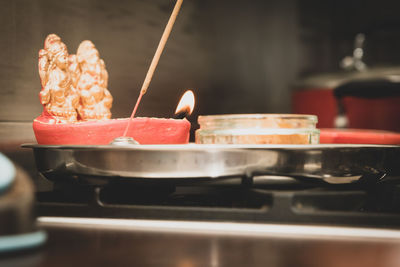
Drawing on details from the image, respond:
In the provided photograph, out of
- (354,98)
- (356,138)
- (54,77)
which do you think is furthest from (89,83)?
(354,98)

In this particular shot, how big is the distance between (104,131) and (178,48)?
0.52m

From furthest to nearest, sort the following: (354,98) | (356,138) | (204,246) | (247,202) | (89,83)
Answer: (354,98)
(356,138)
(89,83)
(247,202)
(204,246)

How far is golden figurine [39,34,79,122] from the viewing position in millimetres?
465

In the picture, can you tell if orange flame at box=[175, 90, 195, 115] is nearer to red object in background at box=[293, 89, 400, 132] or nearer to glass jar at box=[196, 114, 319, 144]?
glass jar at box=[196, 114, 319, 144]

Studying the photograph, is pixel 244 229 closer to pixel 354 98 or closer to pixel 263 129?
pixel 263 129

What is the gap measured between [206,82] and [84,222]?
2.31 ft

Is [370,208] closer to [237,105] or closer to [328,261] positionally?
[328,261]

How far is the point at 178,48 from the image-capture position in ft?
3.01

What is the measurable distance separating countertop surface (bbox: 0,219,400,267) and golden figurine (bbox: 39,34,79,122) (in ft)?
0.45

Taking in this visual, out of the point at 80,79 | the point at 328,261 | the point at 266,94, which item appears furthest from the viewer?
the point at 266,94

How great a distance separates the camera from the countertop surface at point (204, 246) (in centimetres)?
27

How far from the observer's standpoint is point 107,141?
432mm

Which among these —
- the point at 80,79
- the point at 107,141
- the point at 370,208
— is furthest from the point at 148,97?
the point at 370,208

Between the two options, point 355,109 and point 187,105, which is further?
point 355,109
